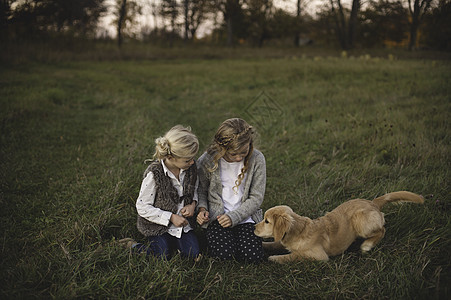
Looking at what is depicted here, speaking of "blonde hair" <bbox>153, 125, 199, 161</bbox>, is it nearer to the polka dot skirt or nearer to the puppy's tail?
the polka dot skirt

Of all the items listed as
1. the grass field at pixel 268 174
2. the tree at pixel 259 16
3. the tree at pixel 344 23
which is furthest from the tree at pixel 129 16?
the grass field at pixel 268 174

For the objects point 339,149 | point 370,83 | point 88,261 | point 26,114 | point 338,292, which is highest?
point 370,83

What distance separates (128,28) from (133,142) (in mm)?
38365

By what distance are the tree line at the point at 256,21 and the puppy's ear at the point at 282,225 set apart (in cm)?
924

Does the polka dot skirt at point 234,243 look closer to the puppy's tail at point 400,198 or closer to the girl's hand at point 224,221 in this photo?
the girl's hand at point 224,221

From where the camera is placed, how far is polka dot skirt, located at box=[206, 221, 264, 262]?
2.98 m

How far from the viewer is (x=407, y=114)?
6281 millimetres

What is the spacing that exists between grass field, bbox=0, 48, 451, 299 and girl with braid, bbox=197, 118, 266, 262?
22 cm

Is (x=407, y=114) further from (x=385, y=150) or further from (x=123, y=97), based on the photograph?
(x=123, y=97)

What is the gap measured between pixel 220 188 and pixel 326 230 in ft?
3.75

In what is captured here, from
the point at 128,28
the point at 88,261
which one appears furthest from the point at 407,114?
the point at 128,28

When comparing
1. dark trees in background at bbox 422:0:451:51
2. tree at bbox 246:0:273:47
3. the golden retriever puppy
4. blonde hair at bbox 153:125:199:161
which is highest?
tree at bbox 246:0:273:47

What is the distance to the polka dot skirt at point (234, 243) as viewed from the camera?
9.79 feet

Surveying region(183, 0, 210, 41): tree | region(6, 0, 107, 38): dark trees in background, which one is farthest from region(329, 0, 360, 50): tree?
region(6, 0, 107, 38): dark trees in background
